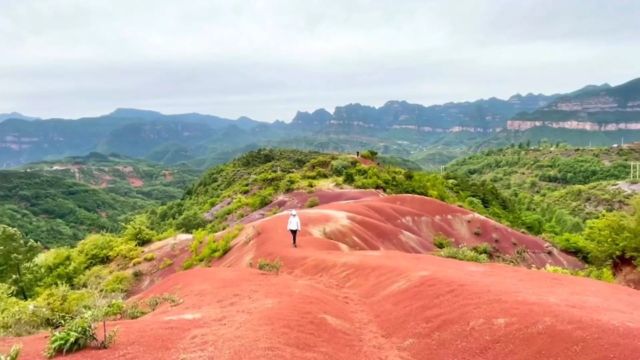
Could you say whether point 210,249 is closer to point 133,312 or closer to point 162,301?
point 162,301

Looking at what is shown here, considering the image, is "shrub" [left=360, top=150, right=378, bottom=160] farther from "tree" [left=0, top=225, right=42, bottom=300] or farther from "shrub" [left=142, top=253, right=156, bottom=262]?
"tree" [left=0, top=225, right=42, bottom=300]

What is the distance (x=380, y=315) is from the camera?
20.3 m

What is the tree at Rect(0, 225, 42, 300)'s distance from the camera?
51281 millimetres

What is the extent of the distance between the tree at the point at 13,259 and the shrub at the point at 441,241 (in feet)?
122

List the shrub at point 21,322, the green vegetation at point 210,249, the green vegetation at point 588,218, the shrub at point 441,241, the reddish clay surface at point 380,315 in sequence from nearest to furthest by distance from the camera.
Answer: the reddish clay surface at point 380,315 → the shrub at point 21,322 → the green vegetation at point 210,249 → the shrub at point 441,241 → the green vegetation at point 588,218

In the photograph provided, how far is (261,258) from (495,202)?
8509 centimetres

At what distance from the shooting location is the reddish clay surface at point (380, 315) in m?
14.4

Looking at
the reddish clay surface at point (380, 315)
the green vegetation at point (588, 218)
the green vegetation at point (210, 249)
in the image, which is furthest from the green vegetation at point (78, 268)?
the green vegetation at point (588, 218)

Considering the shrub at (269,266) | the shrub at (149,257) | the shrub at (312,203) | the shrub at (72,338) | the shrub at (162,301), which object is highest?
the shrub at (72,338)

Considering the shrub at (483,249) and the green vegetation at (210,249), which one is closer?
the green vegetation at (210,249)

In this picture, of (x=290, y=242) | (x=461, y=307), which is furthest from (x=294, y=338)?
(x=290, y=242)

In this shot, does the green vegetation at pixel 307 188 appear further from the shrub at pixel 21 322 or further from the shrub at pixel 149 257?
the shrub at pixel 21 322

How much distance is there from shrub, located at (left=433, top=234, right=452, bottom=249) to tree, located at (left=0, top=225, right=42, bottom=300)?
37227 millimetres

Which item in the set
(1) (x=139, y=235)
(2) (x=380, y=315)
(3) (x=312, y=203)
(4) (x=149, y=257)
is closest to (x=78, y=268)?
(1) (x=139, y=235)
